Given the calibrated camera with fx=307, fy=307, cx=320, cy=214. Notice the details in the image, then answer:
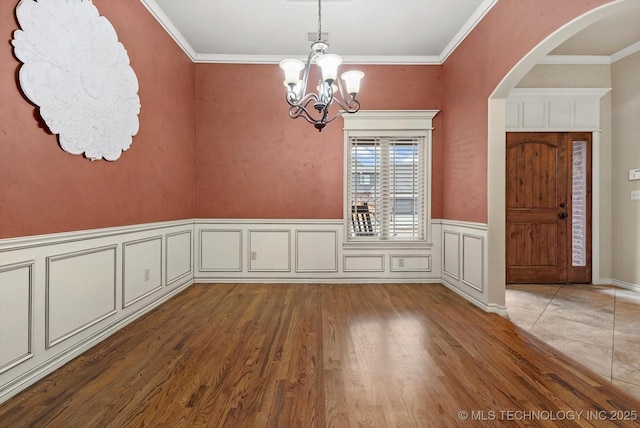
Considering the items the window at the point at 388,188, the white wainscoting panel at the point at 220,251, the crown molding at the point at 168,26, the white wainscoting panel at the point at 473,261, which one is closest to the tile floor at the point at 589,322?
the white wainscoting panel at the point at 473,261

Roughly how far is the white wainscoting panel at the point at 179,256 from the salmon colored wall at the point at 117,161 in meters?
0.32

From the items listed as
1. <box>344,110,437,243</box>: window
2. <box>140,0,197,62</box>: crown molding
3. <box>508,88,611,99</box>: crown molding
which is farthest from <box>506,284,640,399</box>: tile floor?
<box>140,0,197,62</box>: crown molding

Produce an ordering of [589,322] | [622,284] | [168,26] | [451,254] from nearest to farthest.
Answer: [589,322] → [168,26] → [451,254] → [622,284]

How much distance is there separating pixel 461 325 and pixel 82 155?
3612 millimetres

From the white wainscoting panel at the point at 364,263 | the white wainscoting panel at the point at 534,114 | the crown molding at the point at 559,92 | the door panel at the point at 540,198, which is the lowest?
the white wainscoting panel at the point at 364,263

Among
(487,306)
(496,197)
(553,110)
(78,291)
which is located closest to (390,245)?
(487,306)

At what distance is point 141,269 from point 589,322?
457 centimetres

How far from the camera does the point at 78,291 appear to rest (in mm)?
2359

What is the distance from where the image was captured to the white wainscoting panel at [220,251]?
454cm

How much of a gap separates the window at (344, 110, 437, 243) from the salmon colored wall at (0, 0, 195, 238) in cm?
241

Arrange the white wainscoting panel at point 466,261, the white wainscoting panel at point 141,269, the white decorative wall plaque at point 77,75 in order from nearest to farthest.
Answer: the white decorative wall plaque at point 77,75 → the white wainscoting panel at point 141,269 → the white wainscoting panel at point 466,261

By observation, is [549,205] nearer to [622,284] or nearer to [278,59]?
[622,284]

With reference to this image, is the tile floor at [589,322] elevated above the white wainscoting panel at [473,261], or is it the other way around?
the white wainscoting panel at [473,261]

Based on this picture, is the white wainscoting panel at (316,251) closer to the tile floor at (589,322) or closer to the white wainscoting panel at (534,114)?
the tile floor at (589,322)
